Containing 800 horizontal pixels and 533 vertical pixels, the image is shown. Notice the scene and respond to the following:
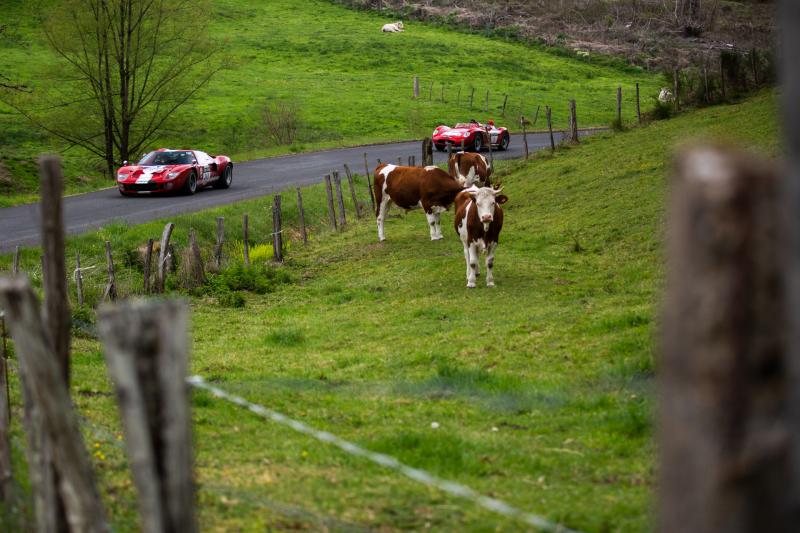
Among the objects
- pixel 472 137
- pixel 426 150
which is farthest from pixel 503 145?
pixel 426 150

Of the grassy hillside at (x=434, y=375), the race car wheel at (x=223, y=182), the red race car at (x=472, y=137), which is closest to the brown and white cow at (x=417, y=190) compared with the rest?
the grassy hillside at (x=434, y=375)

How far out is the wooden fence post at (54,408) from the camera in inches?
170

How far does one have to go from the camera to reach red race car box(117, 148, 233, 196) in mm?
30359

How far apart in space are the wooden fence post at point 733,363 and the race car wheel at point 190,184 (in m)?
29.5

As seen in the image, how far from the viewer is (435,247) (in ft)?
71.7

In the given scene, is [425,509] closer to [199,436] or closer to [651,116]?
[199,436]

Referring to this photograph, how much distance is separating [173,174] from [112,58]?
10013mm

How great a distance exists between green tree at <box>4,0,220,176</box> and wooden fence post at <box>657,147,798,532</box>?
1427 inches

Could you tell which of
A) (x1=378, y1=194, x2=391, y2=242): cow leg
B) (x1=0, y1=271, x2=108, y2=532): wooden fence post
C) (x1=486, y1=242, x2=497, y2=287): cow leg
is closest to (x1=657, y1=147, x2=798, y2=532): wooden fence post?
(x1=0, y1=271, x2=108, y2=532): wooden fence post

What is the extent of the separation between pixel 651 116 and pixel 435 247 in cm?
1603

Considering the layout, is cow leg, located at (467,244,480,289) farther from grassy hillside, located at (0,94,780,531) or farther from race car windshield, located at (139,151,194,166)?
race car windshield, located at (139,151,194,166)

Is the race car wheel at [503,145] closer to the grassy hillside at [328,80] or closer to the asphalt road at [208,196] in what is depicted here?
the asphalt road at [208,196]

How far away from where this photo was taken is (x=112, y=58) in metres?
38.5

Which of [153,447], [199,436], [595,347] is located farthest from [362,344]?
[153,447]
